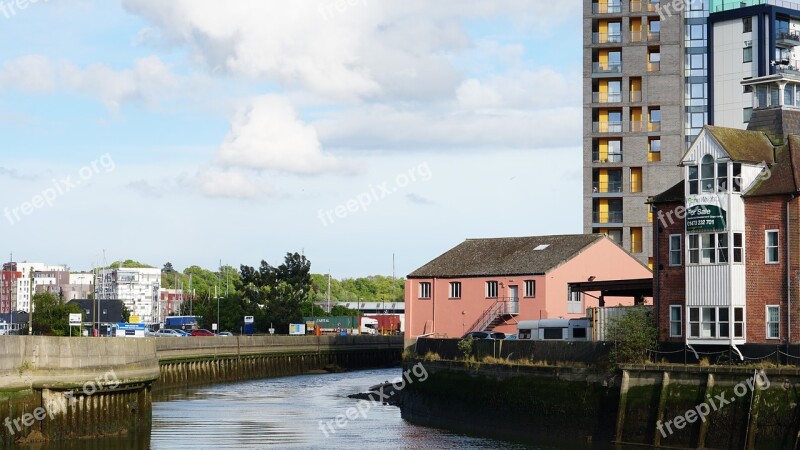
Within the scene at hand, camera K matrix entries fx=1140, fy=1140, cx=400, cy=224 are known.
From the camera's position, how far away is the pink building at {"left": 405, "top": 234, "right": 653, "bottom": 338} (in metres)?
79.7

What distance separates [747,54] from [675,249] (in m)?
64.5

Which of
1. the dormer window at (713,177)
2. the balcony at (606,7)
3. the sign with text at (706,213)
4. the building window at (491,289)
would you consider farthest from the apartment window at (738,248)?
the balcony at (606,7)

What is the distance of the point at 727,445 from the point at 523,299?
35.9m

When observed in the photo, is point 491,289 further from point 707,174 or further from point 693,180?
point 707,174

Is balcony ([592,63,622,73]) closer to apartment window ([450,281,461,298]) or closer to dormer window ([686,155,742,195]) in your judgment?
apartment window ([450,281,461,298])

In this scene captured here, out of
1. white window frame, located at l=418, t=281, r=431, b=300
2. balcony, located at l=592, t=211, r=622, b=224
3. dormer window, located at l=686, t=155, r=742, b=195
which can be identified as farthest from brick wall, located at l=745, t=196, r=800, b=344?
balcony, located at l=592, t=211, r=622, b=224

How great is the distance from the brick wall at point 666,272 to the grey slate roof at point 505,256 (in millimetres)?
25288

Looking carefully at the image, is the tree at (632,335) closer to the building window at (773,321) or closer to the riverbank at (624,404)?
the riverbank at (624,404)

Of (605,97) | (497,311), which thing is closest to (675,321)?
(497,311)

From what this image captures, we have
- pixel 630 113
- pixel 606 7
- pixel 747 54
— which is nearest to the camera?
pixel 630 113

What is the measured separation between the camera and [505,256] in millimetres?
84250

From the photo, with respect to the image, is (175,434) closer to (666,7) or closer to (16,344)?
(16,344)

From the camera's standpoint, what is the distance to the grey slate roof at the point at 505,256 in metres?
81.1

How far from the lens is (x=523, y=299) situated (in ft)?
262
